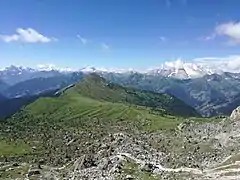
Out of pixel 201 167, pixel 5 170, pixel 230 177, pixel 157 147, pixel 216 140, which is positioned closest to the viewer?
pixel 230 177

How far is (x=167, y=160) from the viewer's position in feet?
441

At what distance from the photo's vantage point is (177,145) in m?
158

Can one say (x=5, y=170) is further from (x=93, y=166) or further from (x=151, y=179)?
(x=151, y=179)

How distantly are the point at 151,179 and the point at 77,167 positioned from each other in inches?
1884

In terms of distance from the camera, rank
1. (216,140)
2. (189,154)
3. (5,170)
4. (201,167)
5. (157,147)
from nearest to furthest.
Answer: (201,167) < (189,154) < (216,140) < (157,147) < (5,170)

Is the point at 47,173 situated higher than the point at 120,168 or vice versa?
the point at 120,168

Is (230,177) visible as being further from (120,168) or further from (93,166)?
(93,166)

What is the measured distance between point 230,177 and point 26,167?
11556cm

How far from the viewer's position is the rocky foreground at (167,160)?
11538 centimetres

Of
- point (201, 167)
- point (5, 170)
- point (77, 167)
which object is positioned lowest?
point (5, 170)

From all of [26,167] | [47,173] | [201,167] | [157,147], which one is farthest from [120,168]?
[26,167]

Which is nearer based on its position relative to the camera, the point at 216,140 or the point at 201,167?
the point at 201,167

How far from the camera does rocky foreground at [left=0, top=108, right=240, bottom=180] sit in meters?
115

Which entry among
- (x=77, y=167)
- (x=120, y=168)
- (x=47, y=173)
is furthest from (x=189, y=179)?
(x=47, y=173)
